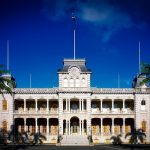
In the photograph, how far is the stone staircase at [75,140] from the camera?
79812 millimetres

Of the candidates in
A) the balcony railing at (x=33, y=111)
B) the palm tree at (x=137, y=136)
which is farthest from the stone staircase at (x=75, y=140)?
the palm tree at (x=137, y=136)

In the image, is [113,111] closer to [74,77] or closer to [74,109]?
[74,109]

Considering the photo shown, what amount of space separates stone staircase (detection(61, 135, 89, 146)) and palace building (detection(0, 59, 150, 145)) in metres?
0.54

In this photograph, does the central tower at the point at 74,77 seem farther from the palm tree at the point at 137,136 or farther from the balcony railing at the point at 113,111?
the palm tree at the point at 137,136

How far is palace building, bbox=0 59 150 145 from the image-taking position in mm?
84938

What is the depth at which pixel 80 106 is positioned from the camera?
3356 inches

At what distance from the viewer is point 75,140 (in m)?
80.8

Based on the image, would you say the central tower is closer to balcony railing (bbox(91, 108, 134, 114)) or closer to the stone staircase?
balcony railing (bbox(91, 108, 134, 114))

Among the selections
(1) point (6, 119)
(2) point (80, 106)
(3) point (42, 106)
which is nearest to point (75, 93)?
(2) point (80, 106)

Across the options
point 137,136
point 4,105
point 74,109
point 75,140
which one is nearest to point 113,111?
point 137,136

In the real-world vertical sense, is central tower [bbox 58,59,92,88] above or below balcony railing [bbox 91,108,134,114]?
above

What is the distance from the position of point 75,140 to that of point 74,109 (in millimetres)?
8631

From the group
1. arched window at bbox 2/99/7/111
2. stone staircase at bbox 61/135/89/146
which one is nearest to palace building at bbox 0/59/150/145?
arched window at bbox 2/99/7/111

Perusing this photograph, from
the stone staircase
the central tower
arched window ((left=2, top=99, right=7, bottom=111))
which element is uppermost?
Result: the central tower
